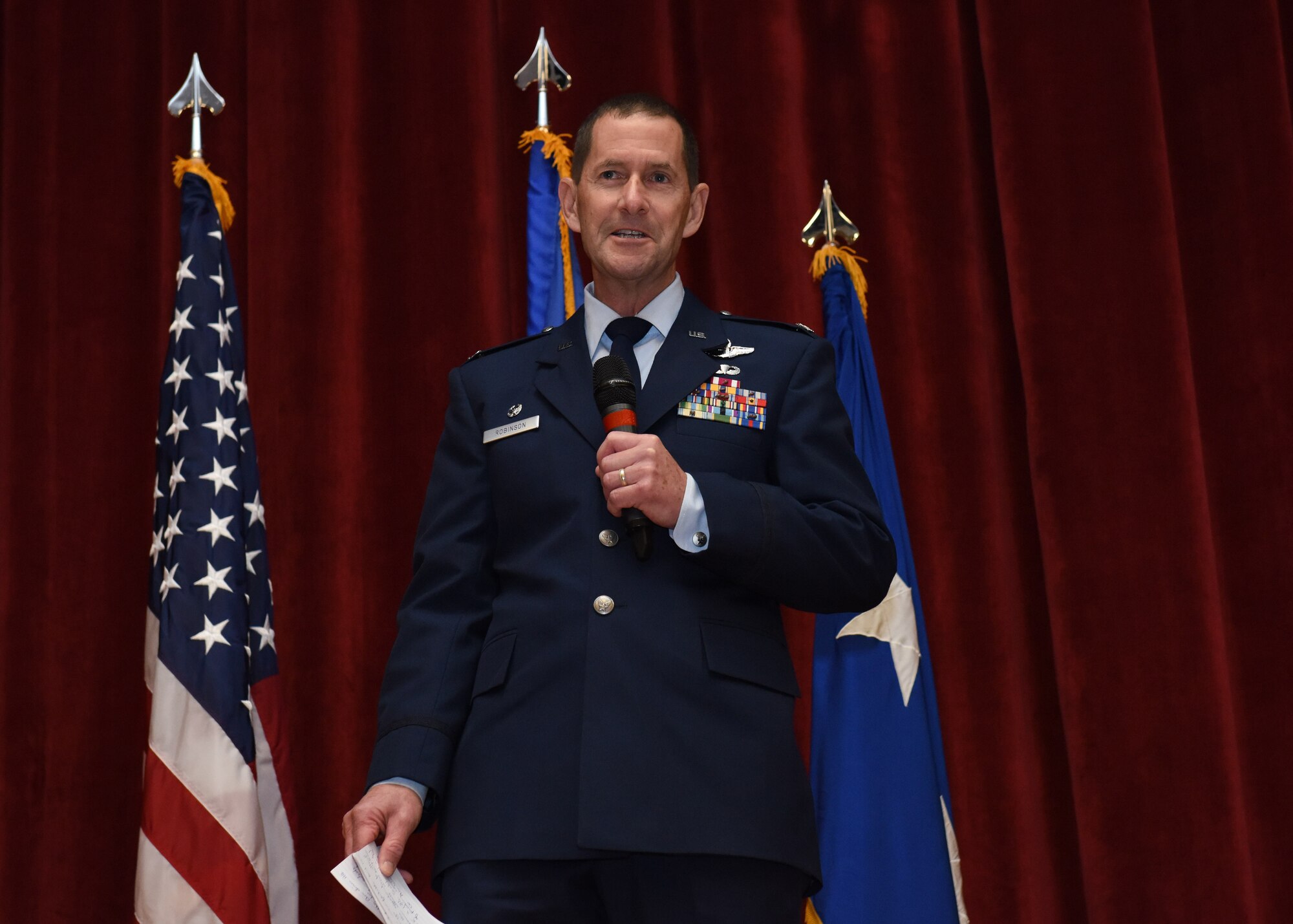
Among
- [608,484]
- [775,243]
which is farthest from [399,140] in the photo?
[608,484]

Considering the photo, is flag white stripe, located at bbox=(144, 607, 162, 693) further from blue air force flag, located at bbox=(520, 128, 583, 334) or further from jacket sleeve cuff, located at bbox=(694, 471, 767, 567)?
jacket sleeve cuff, located at bbox=(694, 471, 767, 567)

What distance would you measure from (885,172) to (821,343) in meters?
1.34

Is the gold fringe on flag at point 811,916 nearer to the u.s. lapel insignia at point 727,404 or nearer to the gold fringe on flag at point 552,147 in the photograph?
the u.s. lapel insignia at point 727,404

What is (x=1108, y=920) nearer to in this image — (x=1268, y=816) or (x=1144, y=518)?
(x=1268, y=816)

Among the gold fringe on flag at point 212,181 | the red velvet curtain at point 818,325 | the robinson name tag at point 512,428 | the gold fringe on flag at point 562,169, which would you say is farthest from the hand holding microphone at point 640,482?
the gold fringe on flag at point 212,181

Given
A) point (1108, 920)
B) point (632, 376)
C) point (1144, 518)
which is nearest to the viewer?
point (632, 376)

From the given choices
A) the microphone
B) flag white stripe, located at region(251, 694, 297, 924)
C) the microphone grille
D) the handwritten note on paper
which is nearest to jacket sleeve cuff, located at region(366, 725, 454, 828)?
the handwritten note on paper

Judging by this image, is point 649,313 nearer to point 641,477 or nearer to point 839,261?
point 641,477

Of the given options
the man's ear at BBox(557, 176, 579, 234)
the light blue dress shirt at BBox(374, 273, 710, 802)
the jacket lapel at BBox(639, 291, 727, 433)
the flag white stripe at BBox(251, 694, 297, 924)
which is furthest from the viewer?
the flag white stripe at BBox(251, 694, 297, 924)

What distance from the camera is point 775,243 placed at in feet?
9.55

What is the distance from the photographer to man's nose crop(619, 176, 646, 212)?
1.81 metres

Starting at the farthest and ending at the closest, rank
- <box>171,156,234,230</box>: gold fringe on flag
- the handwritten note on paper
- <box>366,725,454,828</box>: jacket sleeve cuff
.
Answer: <box>171,156,234,230</box>: gold fringe on flag, <box>366,725,454,828</box>: jacket sleeve cuff, the handwritten note on paper

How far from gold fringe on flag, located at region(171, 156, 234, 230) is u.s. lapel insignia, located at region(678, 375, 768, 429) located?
1373mm

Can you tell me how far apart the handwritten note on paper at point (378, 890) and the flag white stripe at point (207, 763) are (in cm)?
90
